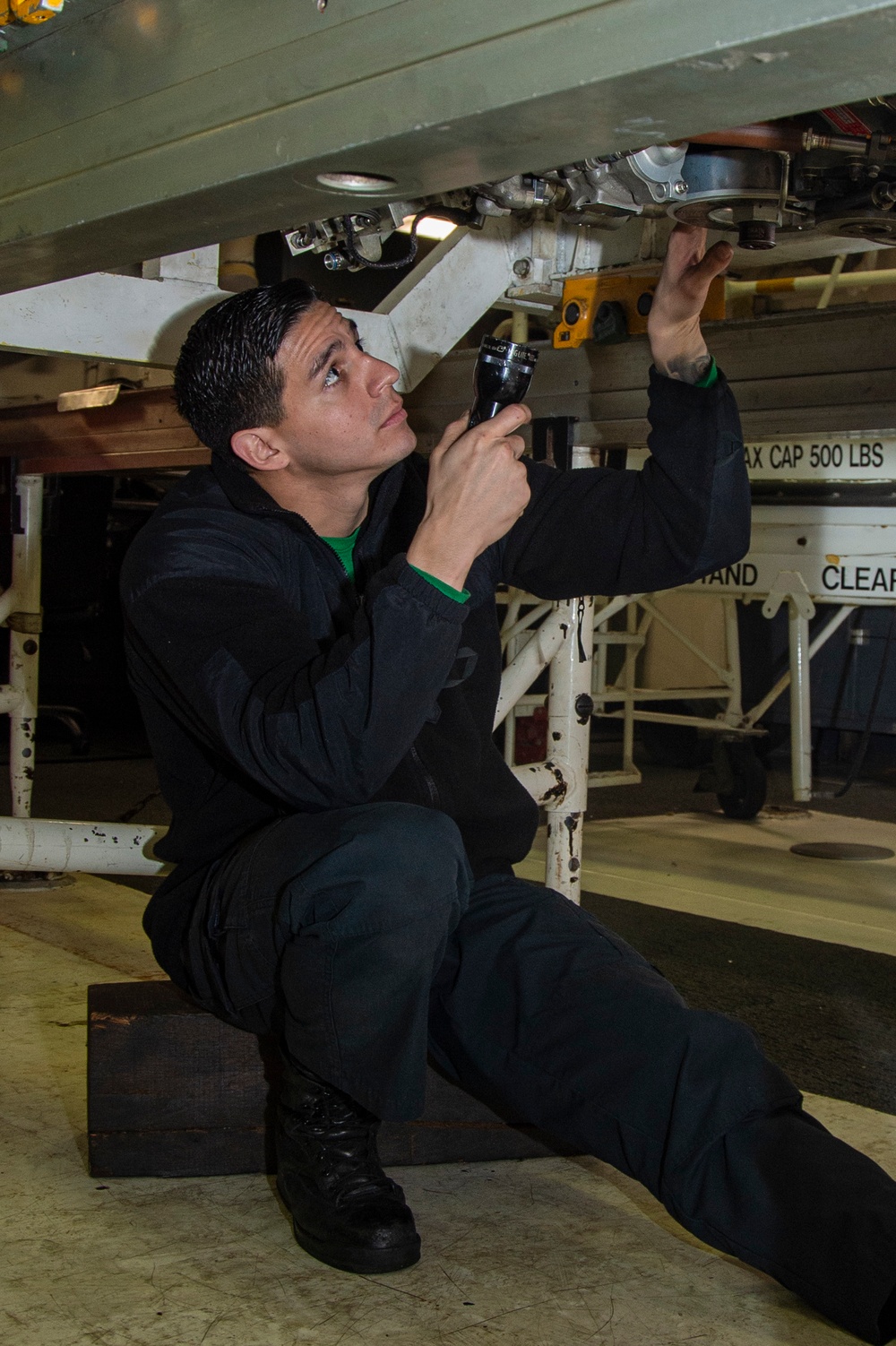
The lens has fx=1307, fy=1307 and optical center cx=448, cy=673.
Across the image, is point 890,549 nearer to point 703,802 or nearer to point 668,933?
point 703,802

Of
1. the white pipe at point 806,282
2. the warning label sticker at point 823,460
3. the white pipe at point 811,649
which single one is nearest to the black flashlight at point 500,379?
the white pipe at point 806,282

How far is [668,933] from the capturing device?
295cm

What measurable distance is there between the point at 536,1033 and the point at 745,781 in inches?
129

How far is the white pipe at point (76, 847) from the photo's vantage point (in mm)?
2184

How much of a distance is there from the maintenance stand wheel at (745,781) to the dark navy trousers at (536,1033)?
3155 millimetres

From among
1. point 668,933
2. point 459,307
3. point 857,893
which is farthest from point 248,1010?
point 857,893

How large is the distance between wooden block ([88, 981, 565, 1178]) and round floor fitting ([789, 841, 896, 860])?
2.60m

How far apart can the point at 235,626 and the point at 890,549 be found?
10.4ft

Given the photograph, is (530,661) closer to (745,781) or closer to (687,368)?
(687,368)

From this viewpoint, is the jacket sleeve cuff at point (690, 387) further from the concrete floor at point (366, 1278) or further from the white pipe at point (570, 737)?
the concrete floor at point (366, 1278)

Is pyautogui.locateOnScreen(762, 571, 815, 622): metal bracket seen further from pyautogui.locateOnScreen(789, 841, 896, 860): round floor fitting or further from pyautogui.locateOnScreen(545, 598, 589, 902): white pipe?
pyautogui.locateOnScreen(545, 598, 589, 902): white pipe

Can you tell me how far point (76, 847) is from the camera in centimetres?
220

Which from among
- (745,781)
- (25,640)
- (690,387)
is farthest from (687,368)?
(745,781)

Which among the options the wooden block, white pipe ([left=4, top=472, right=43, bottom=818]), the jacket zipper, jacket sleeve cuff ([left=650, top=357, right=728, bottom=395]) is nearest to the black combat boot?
the wooden block
